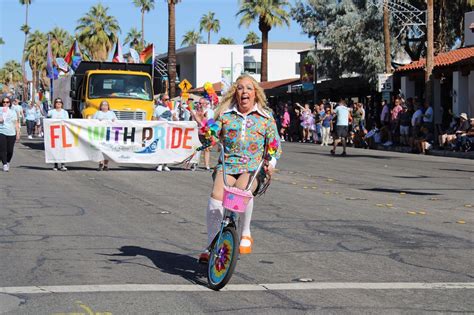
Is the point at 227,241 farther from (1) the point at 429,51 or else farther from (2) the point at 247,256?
(1) the point at 429,51

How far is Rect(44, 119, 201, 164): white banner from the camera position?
67.3 ft

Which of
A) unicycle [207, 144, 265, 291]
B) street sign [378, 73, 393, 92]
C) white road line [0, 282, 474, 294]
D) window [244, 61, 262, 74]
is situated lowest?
white road line [0, 282, 474, 294]

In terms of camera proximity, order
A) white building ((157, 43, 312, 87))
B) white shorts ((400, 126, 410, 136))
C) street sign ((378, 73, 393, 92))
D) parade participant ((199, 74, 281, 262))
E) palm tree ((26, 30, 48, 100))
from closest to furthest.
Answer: parade participant ((199, 74, 281, 262)) → white shorts ((400, 126, 410, 136)) → street sign ((378, 73, 393, 92)) → white building ((157, 43, 312, 87)) → palm tree ((26, 30, 48, 100))

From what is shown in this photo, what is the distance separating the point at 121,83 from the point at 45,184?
1112 cm

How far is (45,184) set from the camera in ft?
55.3

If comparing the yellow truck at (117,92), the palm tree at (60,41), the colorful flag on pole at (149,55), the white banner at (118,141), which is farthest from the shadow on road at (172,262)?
the palm tree at (60,41)

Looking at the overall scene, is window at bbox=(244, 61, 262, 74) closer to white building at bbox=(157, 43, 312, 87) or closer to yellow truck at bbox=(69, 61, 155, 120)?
white building at bbox=(157, 43, 312, 87)

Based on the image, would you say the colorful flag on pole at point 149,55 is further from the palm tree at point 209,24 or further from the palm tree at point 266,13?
the palm tree at point 209,24

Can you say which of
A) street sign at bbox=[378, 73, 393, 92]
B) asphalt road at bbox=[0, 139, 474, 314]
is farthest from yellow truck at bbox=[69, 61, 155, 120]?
street sign at bbox=[378, 73, 393, 92]

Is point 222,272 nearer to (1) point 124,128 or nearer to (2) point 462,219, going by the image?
(2) point 462,219

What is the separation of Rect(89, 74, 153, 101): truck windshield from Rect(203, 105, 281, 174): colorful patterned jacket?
19541mm

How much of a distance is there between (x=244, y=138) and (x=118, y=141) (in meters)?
13.4

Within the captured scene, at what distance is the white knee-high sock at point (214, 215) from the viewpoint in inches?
301

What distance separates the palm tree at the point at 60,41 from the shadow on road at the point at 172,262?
93852 mm
